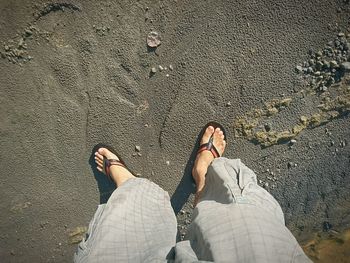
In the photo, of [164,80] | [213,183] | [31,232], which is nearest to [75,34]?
[164,80]

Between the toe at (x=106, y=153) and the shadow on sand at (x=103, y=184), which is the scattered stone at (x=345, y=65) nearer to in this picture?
the toe at (x=106, y=153)

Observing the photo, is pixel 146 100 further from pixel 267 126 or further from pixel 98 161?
pixel 267 126

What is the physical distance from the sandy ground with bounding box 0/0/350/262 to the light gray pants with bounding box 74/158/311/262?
→ 0.43m

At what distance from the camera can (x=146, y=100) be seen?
233 cm

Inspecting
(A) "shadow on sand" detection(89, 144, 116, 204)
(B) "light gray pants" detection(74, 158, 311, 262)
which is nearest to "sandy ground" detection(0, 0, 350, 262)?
(A) "shadow on sand" detection(89, 144, 116, 204)

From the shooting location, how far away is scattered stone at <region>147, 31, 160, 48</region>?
220 centimetres

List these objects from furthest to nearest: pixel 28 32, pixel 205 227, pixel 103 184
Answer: pixel 103 184
pixel 28 32
pixel 205 227

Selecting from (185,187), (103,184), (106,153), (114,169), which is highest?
(106,153)

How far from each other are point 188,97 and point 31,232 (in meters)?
1.49

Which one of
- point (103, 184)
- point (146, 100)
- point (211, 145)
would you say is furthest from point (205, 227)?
point (103, 184)

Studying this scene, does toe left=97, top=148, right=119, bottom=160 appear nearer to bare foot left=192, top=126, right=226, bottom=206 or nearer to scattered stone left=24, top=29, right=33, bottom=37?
bare foot left=192, top=126, right=226, bottom=206

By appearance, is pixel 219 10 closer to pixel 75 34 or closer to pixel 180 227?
pixel 75 34

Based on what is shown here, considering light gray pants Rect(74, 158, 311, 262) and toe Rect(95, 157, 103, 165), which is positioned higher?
toe Rect(95, 157, 103, 165)

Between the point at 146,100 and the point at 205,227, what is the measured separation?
110 cm
